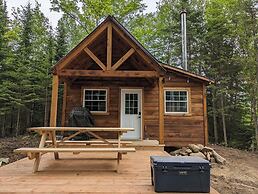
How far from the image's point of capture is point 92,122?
8.51m

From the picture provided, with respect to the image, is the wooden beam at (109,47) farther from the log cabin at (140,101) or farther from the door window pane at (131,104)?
the door window pane at (131,104)

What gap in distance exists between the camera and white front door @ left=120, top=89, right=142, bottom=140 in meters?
9.26

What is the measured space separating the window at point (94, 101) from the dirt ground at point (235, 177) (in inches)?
182

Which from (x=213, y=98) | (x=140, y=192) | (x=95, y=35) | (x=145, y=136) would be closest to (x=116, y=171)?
(x=140, y=192)

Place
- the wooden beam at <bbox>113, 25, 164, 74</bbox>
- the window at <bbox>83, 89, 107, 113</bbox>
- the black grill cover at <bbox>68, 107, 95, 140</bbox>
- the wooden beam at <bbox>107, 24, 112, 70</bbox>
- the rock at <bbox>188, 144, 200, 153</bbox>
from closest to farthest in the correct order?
the wooden beam at <bbox>107, 24, 112, 70</bbox>, the wooden beam at <bbox>113, 25, 164, 74</bbox>, the black grill cover at <bbox>68, 107, 95, 140</bbox>, the rock at <bbox>188, 144, 200, 153</bbox>, the window at <bbox>83, 89, 107, 113</bbox>

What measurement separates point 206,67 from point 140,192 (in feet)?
49.0

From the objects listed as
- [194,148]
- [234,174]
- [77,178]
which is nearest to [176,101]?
[194,148]

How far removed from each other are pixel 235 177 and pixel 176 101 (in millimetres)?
3707

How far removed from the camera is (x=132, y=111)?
9.43 m

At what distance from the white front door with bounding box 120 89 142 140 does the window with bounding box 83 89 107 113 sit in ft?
2.43

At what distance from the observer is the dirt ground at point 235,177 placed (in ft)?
19.3

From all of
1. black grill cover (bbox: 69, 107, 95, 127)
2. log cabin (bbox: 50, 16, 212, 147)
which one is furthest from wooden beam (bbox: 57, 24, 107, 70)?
log cabin (bbox: 50, 16, 212, 147)

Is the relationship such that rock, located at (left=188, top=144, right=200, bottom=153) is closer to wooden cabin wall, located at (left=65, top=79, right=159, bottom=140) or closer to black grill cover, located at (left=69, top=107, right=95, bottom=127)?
wooden cabin wall, located at (left=65, top=79, right=159, bottom=140)

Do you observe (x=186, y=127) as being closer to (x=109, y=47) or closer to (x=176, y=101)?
(x=176, y=101)
